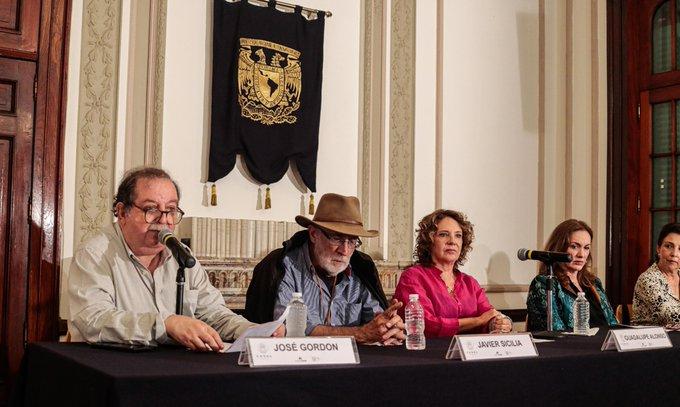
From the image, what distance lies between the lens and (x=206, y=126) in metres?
4.63

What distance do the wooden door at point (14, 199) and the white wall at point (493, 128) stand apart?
281 cm

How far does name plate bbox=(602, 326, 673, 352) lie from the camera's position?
2664mm

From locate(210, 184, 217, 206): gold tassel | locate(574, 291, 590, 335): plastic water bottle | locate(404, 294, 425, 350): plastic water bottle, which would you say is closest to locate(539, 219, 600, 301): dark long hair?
locate(574, 291, 590, 335): plastic water bottle

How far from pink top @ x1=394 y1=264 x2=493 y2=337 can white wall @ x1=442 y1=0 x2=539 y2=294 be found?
1.61m

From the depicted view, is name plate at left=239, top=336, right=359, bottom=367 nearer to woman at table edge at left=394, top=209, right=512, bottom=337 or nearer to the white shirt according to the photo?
the white shirt

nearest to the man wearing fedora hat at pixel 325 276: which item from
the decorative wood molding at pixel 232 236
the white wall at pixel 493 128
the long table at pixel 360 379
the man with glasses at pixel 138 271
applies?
the man with glasses at pixel 138 271

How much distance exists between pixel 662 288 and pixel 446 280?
4.74ft

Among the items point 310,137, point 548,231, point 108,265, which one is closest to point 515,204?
point 548,231

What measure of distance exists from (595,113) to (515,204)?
0.94 meters

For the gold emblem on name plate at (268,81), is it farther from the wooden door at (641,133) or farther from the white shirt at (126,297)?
the wooden door at (641,133)

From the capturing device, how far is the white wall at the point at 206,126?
4.52 meters

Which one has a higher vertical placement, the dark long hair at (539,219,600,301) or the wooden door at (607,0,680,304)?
the wooden door at (607,0,680,304)

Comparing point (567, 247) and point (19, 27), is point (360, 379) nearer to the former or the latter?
point (567, 247)

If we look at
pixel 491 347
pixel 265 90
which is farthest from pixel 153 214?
pixel 265 90
